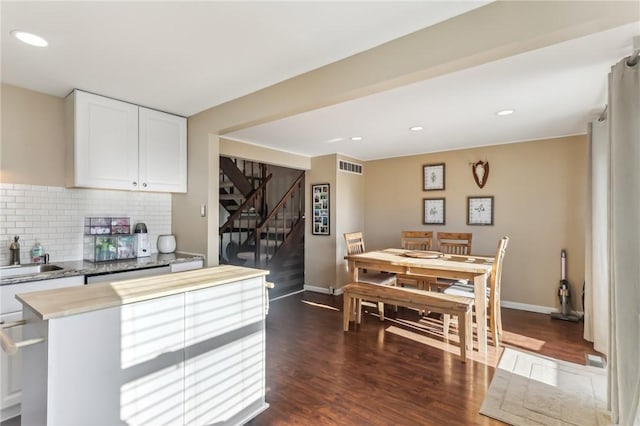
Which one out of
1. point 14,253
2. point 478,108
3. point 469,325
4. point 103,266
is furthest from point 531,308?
point 14,253

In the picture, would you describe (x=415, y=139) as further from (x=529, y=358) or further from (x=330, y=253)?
(x=529, y=358)

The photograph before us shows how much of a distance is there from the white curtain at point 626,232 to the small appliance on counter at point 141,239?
3628mm

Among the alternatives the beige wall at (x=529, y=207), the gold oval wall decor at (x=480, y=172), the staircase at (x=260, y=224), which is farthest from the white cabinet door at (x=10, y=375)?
the gold oval wall decor at (x=480, y=172)

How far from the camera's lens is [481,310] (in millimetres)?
2992

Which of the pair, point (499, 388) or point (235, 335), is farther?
point (499, 388)

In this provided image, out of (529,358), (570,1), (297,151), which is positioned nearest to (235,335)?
(570,1)

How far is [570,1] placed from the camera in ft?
4.46

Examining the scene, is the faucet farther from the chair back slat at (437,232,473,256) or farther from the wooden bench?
the chair back slat at (437,232,473,256)

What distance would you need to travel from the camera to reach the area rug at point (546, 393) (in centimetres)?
200

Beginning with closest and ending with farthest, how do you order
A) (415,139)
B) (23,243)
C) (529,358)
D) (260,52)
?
(260,52)
(23,243)
(529,358)
(415,139)

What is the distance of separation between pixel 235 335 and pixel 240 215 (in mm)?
4097

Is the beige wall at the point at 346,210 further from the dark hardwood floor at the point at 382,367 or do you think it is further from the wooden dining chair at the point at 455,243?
the wooden dining chair at the point at 455,243

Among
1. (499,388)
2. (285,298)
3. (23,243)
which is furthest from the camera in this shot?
(285,298)

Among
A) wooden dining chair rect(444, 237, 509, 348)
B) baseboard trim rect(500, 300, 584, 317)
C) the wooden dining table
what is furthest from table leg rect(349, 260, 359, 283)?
baseboard trim rect(500, 300, 584, 317)
